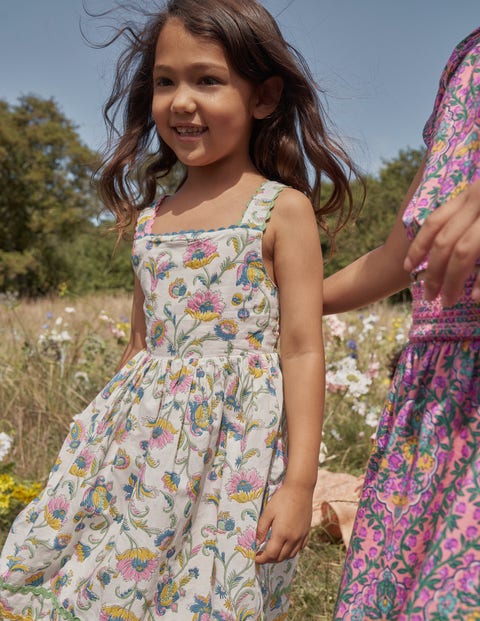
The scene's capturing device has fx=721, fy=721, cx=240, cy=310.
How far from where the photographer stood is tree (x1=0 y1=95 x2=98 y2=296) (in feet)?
70.4

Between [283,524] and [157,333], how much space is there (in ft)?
1.67

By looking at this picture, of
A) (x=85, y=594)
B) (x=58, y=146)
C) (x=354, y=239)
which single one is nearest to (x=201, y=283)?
(x=85, y=594)

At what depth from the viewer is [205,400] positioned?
1.50 meters

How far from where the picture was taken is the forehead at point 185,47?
1.58 metres

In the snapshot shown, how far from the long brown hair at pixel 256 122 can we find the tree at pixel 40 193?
19939 millimetres

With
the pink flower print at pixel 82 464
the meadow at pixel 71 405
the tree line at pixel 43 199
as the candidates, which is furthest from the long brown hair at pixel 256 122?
the tree line at pixel 43 199

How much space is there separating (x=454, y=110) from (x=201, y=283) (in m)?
0.64

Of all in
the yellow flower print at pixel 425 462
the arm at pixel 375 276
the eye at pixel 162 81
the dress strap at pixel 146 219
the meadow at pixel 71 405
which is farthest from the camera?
the meadow at pixel 71 405

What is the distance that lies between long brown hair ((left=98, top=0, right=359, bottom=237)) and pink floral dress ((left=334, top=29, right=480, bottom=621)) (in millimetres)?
555

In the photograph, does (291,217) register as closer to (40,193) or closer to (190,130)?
(190,130)

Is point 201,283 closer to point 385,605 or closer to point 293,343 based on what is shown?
point 293,343

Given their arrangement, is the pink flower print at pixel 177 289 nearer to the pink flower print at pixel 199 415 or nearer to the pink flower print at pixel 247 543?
the pink flower print at pixel 199 415

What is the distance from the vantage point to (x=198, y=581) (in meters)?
1.44

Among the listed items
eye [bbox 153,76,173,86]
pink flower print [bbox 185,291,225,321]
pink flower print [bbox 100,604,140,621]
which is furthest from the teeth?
pink flower print [bbox 100,604,140,621]
